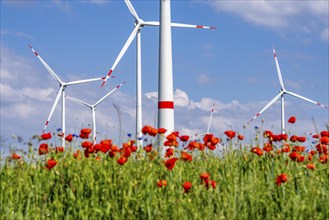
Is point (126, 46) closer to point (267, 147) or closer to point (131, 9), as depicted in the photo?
point (131, 9)

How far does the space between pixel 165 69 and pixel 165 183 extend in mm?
12039

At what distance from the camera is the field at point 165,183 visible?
32.0 feet

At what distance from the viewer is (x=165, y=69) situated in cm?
2172

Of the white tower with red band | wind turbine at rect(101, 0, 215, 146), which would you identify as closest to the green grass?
the white tower with red band

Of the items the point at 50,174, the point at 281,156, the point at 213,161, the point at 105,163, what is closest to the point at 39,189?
the point at 50,174

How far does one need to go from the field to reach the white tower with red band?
7.19 meters

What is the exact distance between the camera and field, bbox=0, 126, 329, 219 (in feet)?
32.0

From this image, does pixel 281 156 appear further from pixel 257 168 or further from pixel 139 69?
pixel 139 69

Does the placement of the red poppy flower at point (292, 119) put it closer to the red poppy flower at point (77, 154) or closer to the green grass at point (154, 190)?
the green grass at point (154, 190)

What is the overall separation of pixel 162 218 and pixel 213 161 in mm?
3658

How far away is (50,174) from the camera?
11914 millimetres

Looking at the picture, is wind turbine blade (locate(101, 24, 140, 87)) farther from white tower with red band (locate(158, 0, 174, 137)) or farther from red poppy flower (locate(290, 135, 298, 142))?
red poppy flower (locate(290, 135, 298, 142))

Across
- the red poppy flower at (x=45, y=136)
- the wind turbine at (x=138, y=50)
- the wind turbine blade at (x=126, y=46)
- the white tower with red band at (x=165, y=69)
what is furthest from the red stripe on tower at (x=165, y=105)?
the red poppy flower at (x=45, y=136)

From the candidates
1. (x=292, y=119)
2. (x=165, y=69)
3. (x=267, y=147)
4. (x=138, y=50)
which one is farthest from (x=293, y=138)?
(x=138, y=50)
